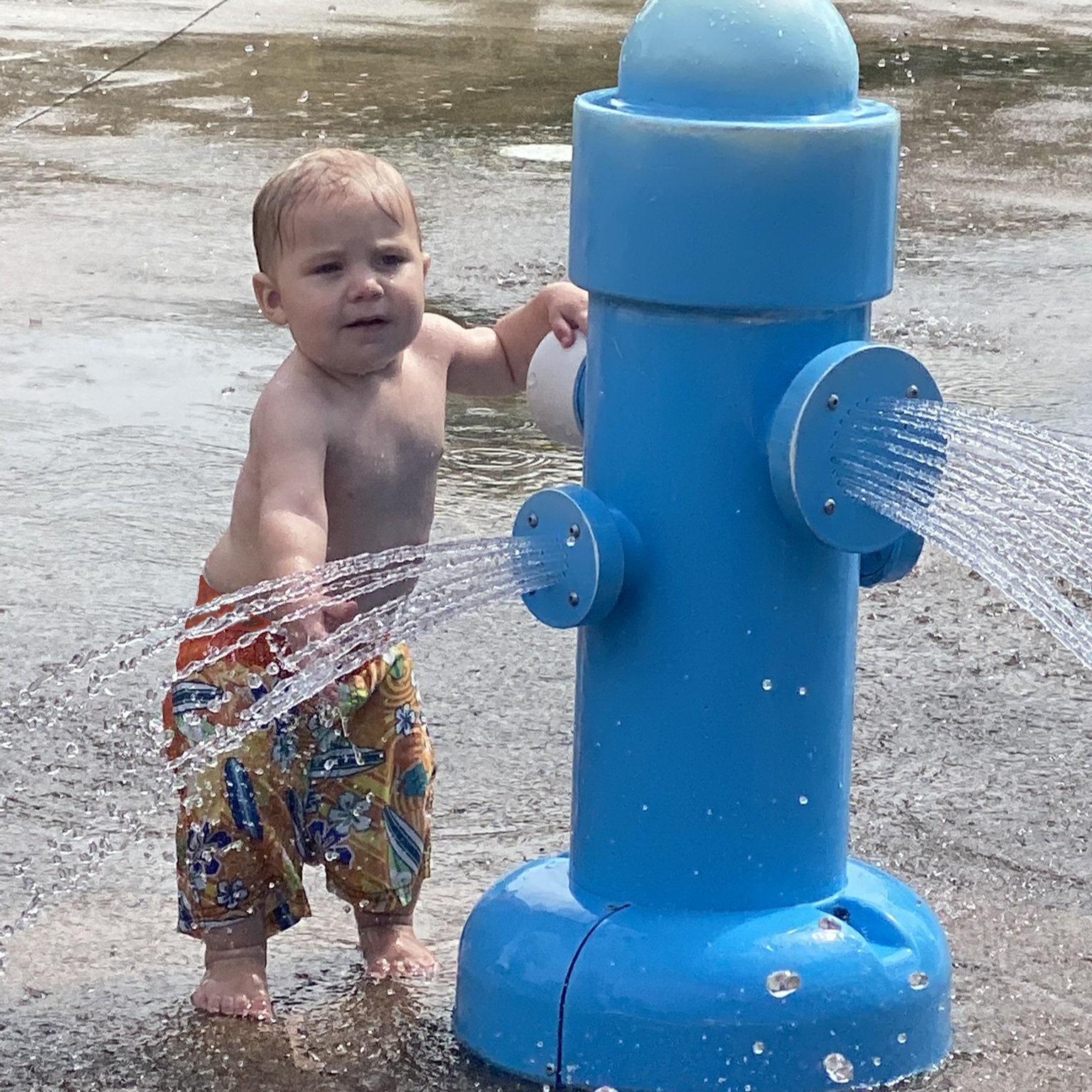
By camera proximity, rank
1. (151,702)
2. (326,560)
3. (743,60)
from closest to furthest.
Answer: (743,60) < (326,560) < (151,702)

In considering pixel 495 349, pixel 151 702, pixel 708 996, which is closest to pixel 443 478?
pixel 151 702

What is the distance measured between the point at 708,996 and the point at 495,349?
95 cm

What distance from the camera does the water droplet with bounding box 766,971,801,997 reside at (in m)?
2.53

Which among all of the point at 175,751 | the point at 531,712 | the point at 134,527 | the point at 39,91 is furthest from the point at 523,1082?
the point at 39,91

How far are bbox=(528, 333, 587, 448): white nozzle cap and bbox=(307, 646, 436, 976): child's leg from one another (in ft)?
1.12

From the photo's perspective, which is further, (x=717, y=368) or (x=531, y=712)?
(x=531, y=712)

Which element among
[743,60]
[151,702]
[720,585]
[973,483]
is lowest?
[151,702]

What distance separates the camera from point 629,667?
2.58m

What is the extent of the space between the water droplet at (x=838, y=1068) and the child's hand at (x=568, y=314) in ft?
2.90

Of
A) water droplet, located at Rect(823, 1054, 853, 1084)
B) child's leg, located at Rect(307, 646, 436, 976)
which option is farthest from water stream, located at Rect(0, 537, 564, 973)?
water droplet, located at Rect(823, 1054, 853, 1084)

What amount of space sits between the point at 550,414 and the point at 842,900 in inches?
26.4

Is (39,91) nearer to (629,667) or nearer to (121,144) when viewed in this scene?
(121,144)

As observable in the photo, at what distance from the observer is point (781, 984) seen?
2.54 meters

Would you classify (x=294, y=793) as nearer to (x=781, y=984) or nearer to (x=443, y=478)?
(x=781, y=984)
